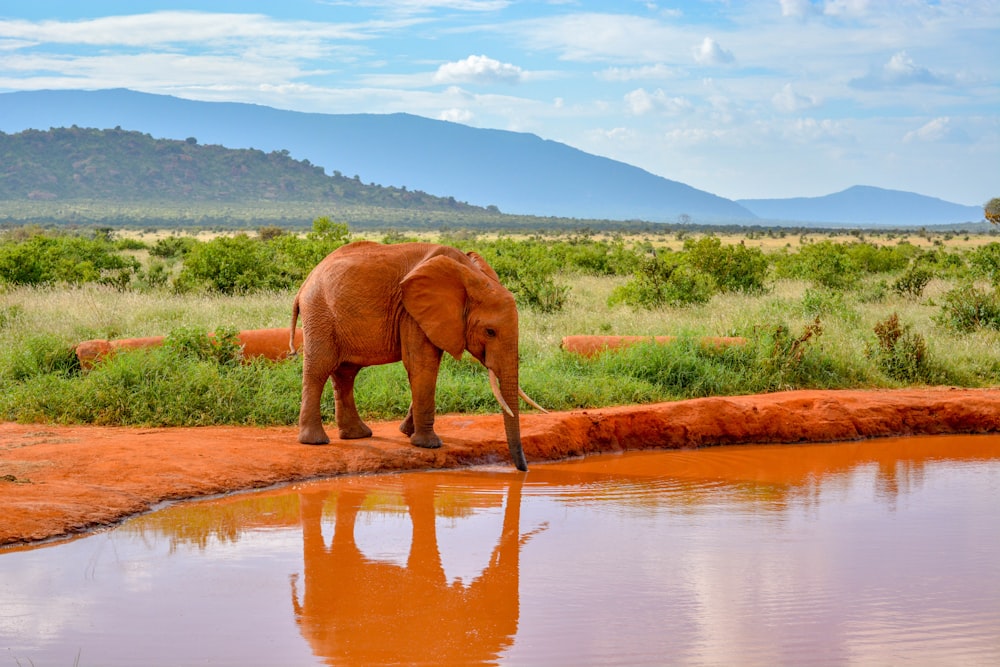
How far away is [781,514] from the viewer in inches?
312

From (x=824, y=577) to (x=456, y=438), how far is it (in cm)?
392

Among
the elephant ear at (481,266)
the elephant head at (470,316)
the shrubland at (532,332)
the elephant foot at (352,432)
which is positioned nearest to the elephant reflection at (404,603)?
the elephant head at (470,316)

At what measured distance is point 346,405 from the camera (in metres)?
9.54

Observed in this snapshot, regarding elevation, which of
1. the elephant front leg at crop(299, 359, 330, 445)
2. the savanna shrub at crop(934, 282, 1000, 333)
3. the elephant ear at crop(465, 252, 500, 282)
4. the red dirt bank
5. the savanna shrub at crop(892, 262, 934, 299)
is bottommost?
the red dirt bank

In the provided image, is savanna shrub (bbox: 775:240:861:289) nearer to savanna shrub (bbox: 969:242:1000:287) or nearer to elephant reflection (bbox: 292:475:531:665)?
savanna shrub (bbox: 969:242:1000:287)

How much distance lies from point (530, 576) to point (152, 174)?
116806 millimetres

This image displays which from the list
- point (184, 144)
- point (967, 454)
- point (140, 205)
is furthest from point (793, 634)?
point (184, 144)

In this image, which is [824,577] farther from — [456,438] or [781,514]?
[456,438]

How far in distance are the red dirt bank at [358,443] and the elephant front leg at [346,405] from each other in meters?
0.17

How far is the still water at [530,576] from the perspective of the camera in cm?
524

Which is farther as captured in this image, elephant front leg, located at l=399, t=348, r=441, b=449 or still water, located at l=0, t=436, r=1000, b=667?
elephant front leg, located at l=399, t=348, r=441, b=449

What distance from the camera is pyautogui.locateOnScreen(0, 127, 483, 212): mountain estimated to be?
10881 centimetres

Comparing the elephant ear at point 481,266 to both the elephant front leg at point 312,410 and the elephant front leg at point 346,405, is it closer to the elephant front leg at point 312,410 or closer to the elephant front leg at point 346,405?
the elephant front leg at point 346,405

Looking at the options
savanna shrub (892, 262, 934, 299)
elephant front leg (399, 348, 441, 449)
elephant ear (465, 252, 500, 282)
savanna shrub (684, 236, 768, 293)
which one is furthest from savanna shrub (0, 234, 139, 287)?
savanna shrub (892, 262, 934, 299)
